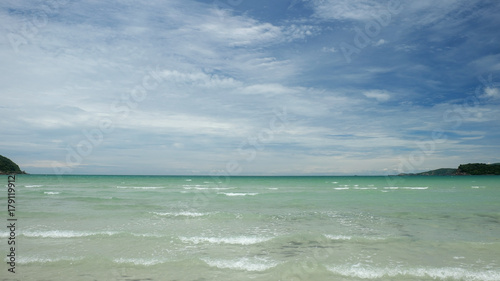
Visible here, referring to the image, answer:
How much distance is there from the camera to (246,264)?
8.98 metres

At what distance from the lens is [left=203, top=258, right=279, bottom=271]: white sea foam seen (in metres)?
8.72

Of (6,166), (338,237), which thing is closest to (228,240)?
(338,237)

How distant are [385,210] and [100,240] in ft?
56.2

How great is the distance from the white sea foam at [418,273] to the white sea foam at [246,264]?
178 cm

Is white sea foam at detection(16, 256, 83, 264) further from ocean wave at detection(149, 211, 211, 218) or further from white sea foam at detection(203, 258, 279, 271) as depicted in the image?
ocean wave at detection(149, 211, 211, 218)

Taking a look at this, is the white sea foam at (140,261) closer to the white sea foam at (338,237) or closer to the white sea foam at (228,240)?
the white sea foam at (228,240)

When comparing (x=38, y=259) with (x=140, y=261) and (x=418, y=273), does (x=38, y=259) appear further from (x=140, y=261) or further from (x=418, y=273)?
(x=418, y=273)

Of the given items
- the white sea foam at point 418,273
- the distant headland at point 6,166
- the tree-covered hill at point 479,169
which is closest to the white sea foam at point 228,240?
the white sea foam at point 418,273

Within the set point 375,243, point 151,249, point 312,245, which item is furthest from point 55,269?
point 375,243

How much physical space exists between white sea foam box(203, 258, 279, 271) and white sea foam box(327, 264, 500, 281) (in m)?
1.78

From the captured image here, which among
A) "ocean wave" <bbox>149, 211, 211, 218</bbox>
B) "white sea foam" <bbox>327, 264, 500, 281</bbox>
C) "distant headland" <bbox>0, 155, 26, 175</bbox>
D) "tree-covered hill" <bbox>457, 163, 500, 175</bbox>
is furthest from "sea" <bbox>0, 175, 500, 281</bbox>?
"tree-covered hill" <bbox>457, 163, 500, 175</bbox>

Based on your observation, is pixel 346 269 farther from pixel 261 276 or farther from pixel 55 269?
pixel 55 269

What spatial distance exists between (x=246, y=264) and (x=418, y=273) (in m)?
4.74

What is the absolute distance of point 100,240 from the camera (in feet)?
39.0
